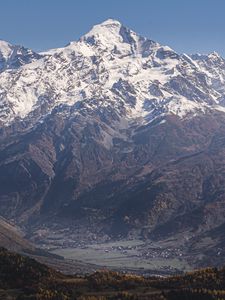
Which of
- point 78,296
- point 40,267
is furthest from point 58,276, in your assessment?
point 78,296

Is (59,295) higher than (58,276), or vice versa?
(58,276)

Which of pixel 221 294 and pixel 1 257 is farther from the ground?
pixel 1 257

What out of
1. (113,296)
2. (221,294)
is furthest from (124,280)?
(221,294)

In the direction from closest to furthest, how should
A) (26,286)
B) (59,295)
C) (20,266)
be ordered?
(59,295) < (26,286) < (20,266)

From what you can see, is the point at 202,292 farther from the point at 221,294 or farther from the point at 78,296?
the point at 78,296

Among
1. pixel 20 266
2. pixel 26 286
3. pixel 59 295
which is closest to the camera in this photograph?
pixel 59 295

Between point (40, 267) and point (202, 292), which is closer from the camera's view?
point (202, 292)

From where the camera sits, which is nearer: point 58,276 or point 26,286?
point 26,286

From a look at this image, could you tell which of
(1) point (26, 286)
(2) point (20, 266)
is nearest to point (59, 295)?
(1) point (26, 286)

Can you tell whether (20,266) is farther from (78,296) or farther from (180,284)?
(180,284)
